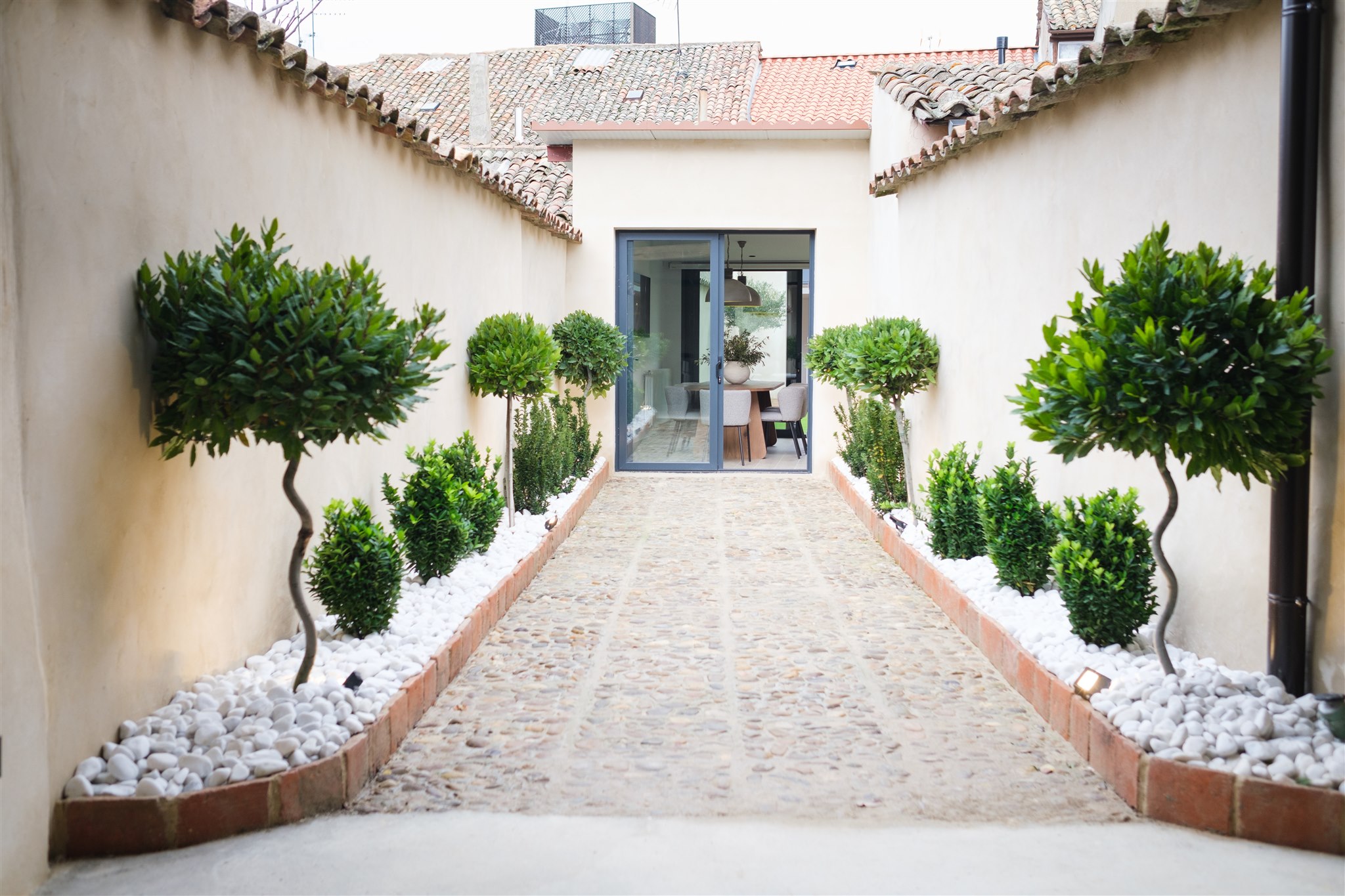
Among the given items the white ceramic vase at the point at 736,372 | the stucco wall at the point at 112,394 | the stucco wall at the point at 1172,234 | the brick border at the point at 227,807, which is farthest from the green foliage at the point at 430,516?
the white ceramic vase at the point at 736,372

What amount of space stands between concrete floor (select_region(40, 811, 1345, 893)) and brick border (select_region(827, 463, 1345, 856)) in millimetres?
55

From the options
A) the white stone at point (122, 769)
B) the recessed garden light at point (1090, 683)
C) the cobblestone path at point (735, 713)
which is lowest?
the cobblestone path at point (735, 713)

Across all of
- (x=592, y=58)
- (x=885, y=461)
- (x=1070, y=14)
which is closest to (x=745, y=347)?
(x=885, y=461)

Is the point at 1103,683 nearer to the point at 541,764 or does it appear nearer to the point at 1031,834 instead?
the point at 1031,834

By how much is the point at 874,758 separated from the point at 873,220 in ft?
30.6

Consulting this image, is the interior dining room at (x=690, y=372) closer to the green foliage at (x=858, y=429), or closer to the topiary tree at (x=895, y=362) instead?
the green foliage at (x=858, y=429)

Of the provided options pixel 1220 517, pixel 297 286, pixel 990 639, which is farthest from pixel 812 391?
pixel 297 286

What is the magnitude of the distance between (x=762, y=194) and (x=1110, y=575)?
29.4 ft

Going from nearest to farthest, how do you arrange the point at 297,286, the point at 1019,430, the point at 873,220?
the point at 297,286, the point at 1019,430, the point at 873,220

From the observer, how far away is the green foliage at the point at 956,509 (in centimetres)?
696

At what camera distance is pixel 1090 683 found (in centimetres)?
428

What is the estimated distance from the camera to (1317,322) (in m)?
3.69

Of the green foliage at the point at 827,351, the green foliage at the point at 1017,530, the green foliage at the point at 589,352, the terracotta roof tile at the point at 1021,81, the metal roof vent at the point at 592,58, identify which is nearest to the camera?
the terracotta roof tile at the point at 1021,81

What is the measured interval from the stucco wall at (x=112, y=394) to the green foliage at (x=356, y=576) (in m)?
0.22
